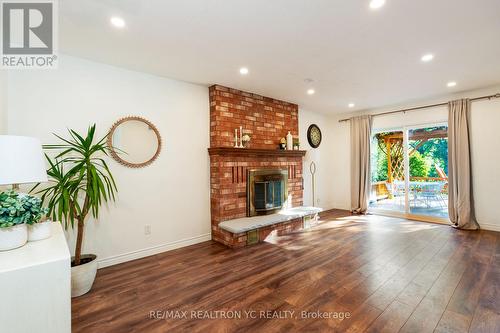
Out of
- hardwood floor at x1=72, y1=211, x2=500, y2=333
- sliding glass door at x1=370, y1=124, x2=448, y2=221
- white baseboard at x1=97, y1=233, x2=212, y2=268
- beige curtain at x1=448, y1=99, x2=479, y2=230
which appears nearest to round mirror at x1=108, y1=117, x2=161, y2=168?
white baseboard at x1=97, y1=233, x2=212, y2=268

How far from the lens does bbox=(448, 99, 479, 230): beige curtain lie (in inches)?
158

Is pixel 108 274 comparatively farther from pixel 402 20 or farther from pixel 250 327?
pixel 402 20

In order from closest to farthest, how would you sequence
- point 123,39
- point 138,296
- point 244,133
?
point 138,296
point 123,39
point 244,133

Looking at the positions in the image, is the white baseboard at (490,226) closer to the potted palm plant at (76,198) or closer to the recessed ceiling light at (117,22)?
the potted palm plant at (76,198)

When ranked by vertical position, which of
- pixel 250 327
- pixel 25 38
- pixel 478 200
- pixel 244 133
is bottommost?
pixel 250 327

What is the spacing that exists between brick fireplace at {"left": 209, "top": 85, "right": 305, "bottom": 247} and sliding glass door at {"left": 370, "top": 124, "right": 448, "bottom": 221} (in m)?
2.53

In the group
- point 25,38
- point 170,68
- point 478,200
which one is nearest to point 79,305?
point 25,38

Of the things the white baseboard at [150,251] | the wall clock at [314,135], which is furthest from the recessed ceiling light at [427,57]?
the white baseboard at [150,251]

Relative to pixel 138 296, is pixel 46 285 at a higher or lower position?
higher

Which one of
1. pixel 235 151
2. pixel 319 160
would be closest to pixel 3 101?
pixel 235 151

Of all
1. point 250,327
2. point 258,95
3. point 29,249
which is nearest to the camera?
point 29,249

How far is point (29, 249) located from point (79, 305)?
1022 mm

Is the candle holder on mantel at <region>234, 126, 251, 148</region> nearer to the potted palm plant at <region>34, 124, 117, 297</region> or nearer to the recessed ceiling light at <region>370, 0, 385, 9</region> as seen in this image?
the potted palm plant at <region>34, 124, 117, 297</region>

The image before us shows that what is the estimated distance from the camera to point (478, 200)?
4.03 m
